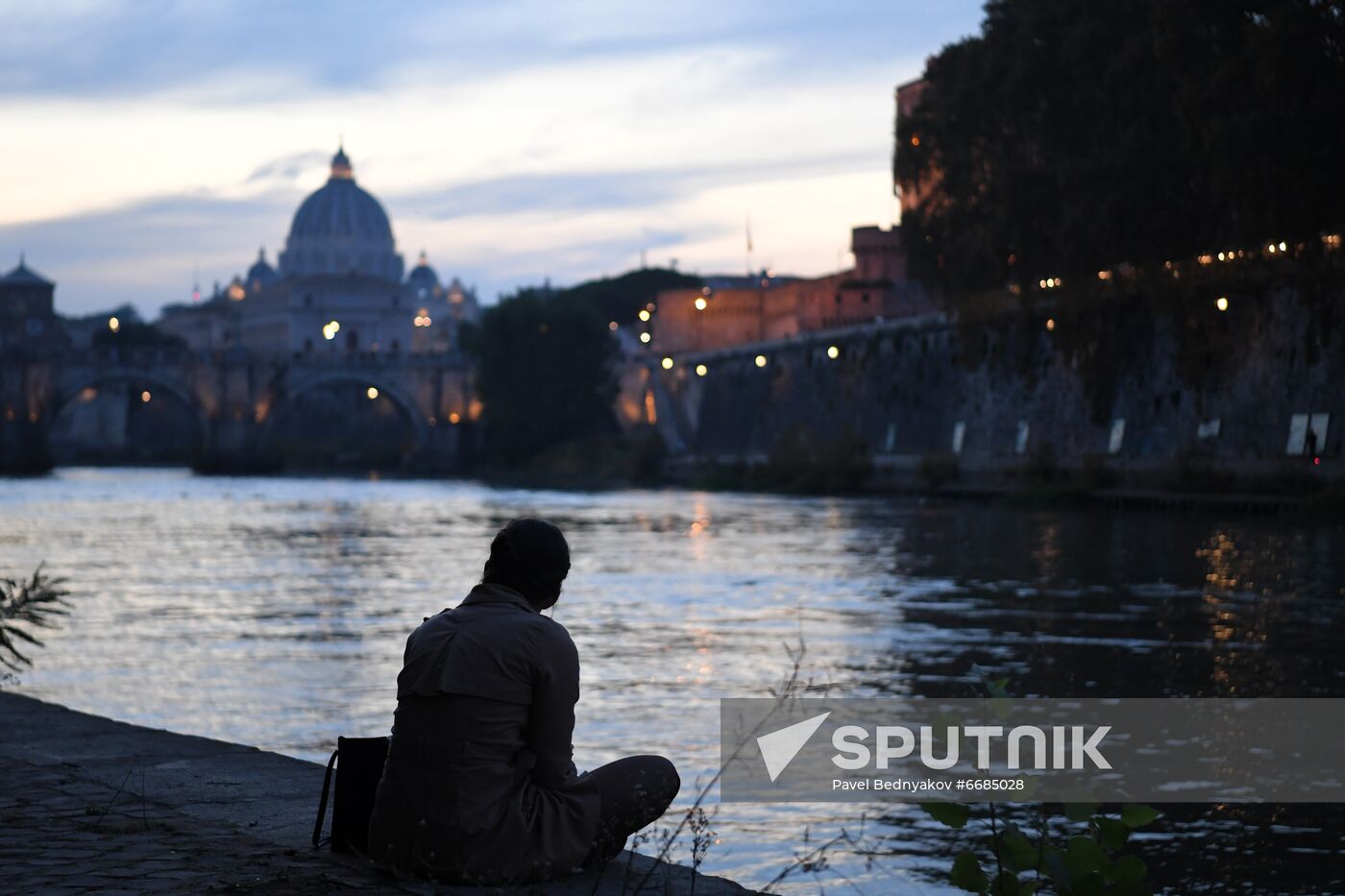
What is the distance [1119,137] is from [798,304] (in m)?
58.5

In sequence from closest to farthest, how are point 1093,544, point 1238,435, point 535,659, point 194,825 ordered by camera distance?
point 535,659, point 194,825, point 1093,544, point 1238,435

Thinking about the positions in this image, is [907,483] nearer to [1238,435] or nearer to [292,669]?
[1238,435]

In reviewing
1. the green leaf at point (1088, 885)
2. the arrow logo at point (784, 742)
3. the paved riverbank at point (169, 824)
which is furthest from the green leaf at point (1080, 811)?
the arrow logo at point (784, 742)

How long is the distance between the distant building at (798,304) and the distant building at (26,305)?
Answer: 67665 mm

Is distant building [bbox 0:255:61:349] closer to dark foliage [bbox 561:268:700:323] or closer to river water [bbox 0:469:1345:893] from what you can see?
dark foliage [bbox 561:268:700:323]

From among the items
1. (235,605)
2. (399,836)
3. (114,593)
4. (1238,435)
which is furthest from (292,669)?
(1238,435)

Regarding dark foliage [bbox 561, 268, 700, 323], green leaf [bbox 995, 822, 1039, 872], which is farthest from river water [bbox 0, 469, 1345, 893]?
dark foliage [bbox 561, 268, 700, 323]

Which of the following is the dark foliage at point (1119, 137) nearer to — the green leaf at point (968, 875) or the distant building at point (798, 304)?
the green leaf at point (968, 875)

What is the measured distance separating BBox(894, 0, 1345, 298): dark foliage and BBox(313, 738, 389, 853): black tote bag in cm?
2959

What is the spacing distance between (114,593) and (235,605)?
205cm

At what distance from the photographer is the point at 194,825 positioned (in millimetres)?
7250

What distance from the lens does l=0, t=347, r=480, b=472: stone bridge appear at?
4564 inches

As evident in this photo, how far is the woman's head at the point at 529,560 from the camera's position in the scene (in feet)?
20.9

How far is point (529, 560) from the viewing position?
636cm
